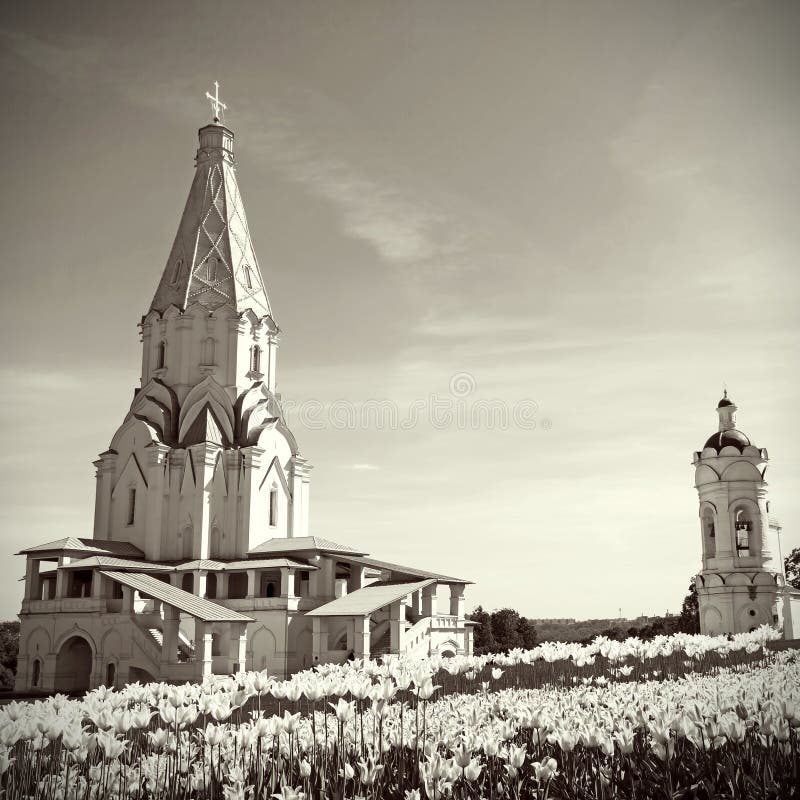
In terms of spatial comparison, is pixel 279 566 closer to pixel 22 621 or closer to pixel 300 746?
pixel 22 621

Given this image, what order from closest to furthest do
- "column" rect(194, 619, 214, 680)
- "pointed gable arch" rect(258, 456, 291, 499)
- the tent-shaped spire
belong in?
"column" rect(194, 619, 214, 680), "pointed gable arch" rect(258, 456, 291, 499), the tent-shaped spire

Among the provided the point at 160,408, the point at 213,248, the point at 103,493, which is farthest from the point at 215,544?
the point at 213,248

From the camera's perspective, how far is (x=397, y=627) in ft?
108

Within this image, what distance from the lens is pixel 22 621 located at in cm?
3616

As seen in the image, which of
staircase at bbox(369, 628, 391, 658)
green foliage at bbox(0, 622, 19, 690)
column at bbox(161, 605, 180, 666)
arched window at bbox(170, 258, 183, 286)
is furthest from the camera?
green foliage at bbox(0, 622, 19, 690)

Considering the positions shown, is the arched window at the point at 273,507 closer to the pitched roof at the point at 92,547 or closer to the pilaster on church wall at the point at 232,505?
the pilaster on church wall at the point at 232,505

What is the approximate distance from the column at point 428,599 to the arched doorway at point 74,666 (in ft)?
44.4

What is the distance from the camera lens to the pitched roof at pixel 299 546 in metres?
37.9

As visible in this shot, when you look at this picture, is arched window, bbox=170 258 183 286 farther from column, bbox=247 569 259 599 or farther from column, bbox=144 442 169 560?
column, bbox=247 569 259 599

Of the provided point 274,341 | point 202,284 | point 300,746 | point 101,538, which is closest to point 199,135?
point 202,284

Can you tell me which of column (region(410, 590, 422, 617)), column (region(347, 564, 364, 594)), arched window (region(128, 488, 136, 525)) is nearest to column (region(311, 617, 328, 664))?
column (region(410, 590, 422, 617))

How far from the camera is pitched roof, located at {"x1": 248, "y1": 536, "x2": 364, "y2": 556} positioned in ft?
124

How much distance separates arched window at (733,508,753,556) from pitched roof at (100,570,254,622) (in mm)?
20478

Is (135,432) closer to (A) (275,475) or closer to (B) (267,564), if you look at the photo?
(A) (275,475)
